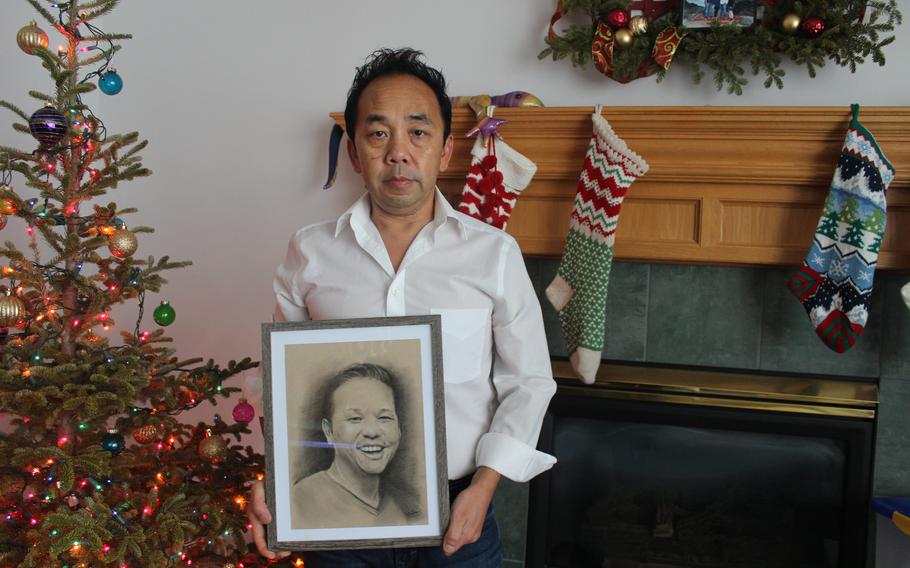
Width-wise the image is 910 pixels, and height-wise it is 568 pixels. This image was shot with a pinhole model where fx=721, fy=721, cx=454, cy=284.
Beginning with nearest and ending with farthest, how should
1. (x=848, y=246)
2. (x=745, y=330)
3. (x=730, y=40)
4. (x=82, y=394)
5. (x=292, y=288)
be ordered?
(x=292, y=288) → (x=82, y=394) → (x=848, y=246) → (x=730, y=40) → (x=745, y=330)

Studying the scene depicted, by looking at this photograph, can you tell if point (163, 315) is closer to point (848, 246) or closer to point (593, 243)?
point (593, 243)

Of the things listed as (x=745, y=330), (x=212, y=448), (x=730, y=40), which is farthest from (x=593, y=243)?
(x=212, y=448)

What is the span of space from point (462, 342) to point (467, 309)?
55 mm

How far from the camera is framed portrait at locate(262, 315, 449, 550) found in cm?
106

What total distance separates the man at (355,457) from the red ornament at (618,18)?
125cm

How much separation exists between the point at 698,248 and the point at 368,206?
98 cm

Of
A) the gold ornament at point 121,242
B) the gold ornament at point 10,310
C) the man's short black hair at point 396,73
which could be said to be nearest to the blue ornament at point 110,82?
the gold ornament at point 121,242

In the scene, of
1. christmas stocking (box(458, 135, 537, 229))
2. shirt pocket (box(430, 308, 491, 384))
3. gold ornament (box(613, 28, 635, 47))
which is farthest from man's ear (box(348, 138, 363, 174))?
gold ornament (box(613, 28, 635, 47))

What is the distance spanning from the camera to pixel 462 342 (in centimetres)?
117

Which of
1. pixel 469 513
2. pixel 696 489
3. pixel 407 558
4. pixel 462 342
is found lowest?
pixel 696 489

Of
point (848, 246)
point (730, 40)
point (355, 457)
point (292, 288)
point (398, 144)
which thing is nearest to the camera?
point (355, 457)

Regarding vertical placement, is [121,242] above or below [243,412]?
above

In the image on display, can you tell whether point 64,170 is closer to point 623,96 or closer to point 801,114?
point 623,96

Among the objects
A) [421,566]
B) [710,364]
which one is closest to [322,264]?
[421,566]
